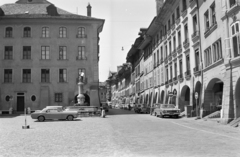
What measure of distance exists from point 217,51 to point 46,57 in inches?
1098

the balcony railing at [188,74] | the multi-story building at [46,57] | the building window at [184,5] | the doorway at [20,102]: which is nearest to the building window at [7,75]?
the multi-story building at [46,57]

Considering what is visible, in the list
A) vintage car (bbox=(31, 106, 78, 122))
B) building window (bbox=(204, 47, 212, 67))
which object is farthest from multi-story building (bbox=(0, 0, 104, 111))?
building window (bbox=(204, 47, 212, 67))

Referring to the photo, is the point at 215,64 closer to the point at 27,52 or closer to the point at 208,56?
the point at 208,56

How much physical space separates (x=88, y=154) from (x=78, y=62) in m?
35.3

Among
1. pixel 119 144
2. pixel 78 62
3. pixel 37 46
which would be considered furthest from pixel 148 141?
pixel 37 46

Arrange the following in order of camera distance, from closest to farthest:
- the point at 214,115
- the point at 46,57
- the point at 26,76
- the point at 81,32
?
the point at 214,115 < the point at 26,76 < the point at 46,57 < the point at 81,32

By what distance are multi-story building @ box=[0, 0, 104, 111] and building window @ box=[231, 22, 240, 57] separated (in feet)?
83.3

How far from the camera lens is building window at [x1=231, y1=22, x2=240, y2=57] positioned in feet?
64.0

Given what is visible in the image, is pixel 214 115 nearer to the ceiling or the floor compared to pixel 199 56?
nearer to the floor

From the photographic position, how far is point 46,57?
4384 centimetres

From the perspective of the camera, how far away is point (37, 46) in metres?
43.9

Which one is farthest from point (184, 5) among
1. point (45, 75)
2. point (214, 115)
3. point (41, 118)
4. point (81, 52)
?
point (45, 75)

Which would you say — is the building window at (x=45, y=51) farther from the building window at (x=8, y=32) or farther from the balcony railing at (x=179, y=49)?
the balcony railing at (x=179, y=49)

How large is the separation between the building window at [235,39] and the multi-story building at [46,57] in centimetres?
2539
